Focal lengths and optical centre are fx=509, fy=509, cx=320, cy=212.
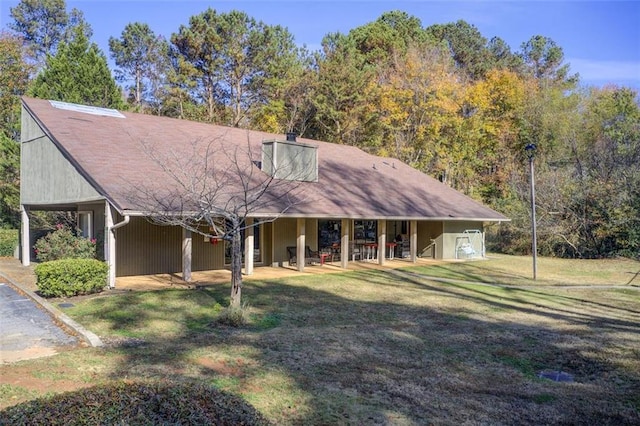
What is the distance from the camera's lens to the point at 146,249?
618 inches

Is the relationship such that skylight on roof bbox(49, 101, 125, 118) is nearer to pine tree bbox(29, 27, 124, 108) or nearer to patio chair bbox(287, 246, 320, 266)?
patio chair bbox(287, 246, 320, 266)

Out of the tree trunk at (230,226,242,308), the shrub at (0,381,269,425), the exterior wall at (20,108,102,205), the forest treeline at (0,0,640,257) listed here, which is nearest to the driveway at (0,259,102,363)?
the tree trunk at (230,226,242,308)

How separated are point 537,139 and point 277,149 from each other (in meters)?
23.6

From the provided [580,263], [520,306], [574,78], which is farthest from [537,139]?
[520,306]

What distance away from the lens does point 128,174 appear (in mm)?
13977

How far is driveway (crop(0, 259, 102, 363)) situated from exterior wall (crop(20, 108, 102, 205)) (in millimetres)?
3167

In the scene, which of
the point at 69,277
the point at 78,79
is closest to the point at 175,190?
the point at 69,277

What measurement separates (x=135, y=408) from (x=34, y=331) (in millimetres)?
6631

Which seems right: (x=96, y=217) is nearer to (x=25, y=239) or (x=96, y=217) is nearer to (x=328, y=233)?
(x=25, y=239)

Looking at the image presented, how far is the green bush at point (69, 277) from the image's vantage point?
11.1m

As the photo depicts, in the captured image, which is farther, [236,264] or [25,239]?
[25,239]

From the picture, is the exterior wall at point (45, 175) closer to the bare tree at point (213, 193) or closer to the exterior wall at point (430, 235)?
the bare tree at point (213, 193)

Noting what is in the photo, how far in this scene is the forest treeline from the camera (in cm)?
2597

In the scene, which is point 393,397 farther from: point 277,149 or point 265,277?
point 277,149
